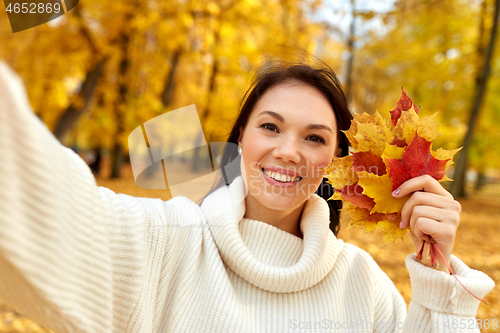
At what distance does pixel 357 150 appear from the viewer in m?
1.19

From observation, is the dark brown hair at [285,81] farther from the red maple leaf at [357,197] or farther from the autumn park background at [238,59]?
the autumn park background at [238,59]

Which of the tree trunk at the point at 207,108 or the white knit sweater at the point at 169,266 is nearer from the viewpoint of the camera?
the white knit sweater at the point at 169,266

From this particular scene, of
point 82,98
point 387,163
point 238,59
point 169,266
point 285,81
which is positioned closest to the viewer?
point 387,163

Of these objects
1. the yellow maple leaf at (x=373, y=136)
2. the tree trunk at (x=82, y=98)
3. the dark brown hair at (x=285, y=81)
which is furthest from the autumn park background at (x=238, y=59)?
the yellow maple leaf at (x=373, y=136)

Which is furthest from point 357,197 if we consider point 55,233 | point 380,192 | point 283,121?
point 55,233

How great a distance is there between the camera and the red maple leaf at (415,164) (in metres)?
1.12

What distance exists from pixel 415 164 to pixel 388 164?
11 cm

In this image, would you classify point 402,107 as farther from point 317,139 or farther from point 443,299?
point 443,299

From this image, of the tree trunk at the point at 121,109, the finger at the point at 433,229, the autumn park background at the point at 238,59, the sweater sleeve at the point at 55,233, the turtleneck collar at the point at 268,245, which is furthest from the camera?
the tree trunk at the point at 121,109

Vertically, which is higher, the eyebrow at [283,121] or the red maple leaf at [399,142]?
the eyebrow at [283,121]

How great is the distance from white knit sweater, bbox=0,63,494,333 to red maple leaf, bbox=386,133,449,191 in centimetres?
39

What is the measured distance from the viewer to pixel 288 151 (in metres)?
1.47

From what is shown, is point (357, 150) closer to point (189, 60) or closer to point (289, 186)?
point (289, 186)

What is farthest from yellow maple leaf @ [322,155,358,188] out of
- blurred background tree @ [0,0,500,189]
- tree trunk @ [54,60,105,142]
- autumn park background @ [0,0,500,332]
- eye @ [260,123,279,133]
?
tree trunk @ [54,60,105,142]
